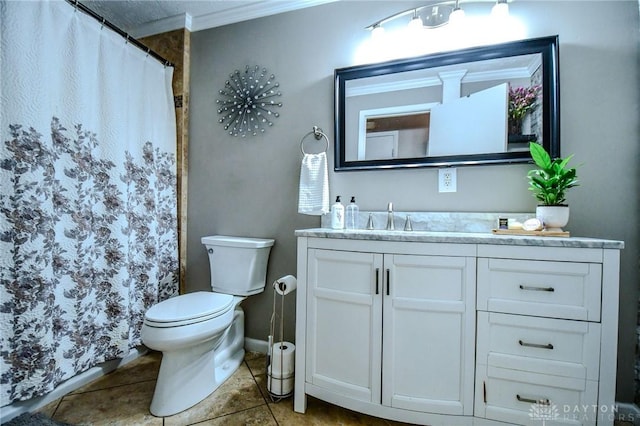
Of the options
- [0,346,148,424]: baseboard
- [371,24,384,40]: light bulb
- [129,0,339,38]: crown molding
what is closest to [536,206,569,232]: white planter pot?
[371,24,384,40]: light bulb

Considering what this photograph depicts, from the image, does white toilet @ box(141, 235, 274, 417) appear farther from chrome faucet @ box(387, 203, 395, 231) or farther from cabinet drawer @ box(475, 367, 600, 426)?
cabinet drawer @ box(475, 367, 600, 426)

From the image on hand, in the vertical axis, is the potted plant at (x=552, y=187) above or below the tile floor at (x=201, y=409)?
above

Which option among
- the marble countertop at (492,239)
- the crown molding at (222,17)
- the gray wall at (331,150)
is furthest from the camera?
the crown molding at (222,17)

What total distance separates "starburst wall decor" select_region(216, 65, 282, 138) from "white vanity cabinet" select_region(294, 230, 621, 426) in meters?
0.97

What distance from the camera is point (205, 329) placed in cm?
126

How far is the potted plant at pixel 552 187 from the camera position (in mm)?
1154

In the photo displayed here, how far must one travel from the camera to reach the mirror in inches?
52.5

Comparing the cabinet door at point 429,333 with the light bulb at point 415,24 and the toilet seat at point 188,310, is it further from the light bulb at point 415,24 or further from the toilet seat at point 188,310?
the light bulb at point 415,24

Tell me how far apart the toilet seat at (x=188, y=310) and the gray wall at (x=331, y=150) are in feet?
1.37

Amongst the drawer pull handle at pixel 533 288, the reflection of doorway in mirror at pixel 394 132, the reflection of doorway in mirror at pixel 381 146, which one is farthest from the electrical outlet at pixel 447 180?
the drawer pull handle at pixel 533 288

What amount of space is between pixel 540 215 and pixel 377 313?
846 mm

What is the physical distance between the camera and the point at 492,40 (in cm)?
140

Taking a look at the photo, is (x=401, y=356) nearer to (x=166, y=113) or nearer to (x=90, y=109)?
(x=90, y=109)

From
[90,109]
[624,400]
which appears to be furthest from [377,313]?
[90,109]
